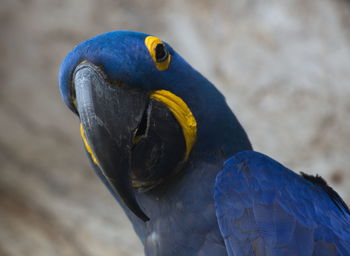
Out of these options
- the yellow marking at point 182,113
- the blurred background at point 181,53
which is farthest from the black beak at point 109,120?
the blurred background at point 181,53

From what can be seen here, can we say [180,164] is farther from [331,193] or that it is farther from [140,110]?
[331,193]

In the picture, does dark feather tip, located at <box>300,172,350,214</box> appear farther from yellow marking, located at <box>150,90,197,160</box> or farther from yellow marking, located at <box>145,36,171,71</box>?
yellow marking, located at <box>145,36,171,71</box>

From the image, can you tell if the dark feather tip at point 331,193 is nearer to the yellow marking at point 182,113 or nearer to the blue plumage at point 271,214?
the blue plumage at point 271,214

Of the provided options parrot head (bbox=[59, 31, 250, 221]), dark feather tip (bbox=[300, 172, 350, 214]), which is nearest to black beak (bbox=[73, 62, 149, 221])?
parrot head (bbox=[59, 31, 250, 221])

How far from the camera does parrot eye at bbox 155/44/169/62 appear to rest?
1968 millimetres

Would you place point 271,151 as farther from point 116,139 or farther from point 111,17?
point 116,139

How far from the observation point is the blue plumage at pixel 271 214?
1.84m

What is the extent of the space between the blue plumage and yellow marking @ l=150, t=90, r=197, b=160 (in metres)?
0.15

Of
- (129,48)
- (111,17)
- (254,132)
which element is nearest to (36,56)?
(111,17)

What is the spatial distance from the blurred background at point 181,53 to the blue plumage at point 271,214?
2.04 metres

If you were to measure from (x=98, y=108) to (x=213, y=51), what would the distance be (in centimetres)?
259

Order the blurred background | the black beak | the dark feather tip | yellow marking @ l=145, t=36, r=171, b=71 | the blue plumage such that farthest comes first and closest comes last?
the blurred background
the dark feather tip
yellow marking @ l=145, t=36, r=171, b=71
the blue plumage
the black beak

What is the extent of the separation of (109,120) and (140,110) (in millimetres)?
127

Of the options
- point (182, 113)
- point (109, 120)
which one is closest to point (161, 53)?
point (182, 113)
